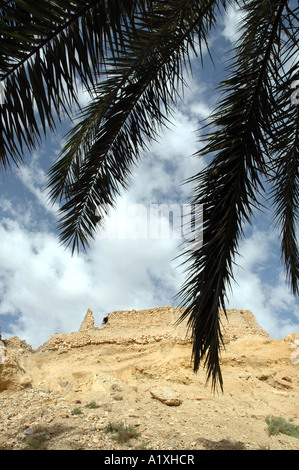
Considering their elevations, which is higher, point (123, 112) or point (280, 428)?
point (123, 112)

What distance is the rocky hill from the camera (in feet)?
19.9

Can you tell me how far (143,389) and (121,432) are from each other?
449 centimetres

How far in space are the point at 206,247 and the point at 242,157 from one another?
80 centimetres

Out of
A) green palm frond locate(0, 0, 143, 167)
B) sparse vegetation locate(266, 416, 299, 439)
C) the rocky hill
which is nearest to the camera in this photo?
green palm frond locate(0, 0, 143, 167)

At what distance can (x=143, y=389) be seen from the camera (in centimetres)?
1030

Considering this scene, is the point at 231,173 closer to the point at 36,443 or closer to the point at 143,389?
the point at 36,443

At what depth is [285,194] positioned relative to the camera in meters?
3.75

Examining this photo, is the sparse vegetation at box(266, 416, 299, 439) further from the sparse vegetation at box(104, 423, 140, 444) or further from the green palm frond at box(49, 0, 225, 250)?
the green palm frond at box(49, 0, 225, 250)

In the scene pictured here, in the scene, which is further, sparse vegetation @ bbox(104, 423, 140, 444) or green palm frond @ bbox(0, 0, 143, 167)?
sparse vegetation @ bbox(104, 423, 140, 444)

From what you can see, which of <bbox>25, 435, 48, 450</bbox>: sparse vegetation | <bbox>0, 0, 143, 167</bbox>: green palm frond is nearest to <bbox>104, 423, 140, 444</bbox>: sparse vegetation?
<bbox>25, 435, 48, 450</bbox>: sparse vegetation

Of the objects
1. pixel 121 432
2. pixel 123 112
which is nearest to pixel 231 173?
pixel 123 112

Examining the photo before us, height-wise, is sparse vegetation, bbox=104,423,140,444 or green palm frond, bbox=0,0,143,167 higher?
green palm frond, bbox=0,0,143,167

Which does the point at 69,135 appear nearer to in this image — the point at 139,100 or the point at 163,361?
the point at 139,100

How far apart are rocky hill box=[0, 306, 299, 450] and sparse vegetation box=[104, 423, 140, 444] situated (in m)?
0.02
